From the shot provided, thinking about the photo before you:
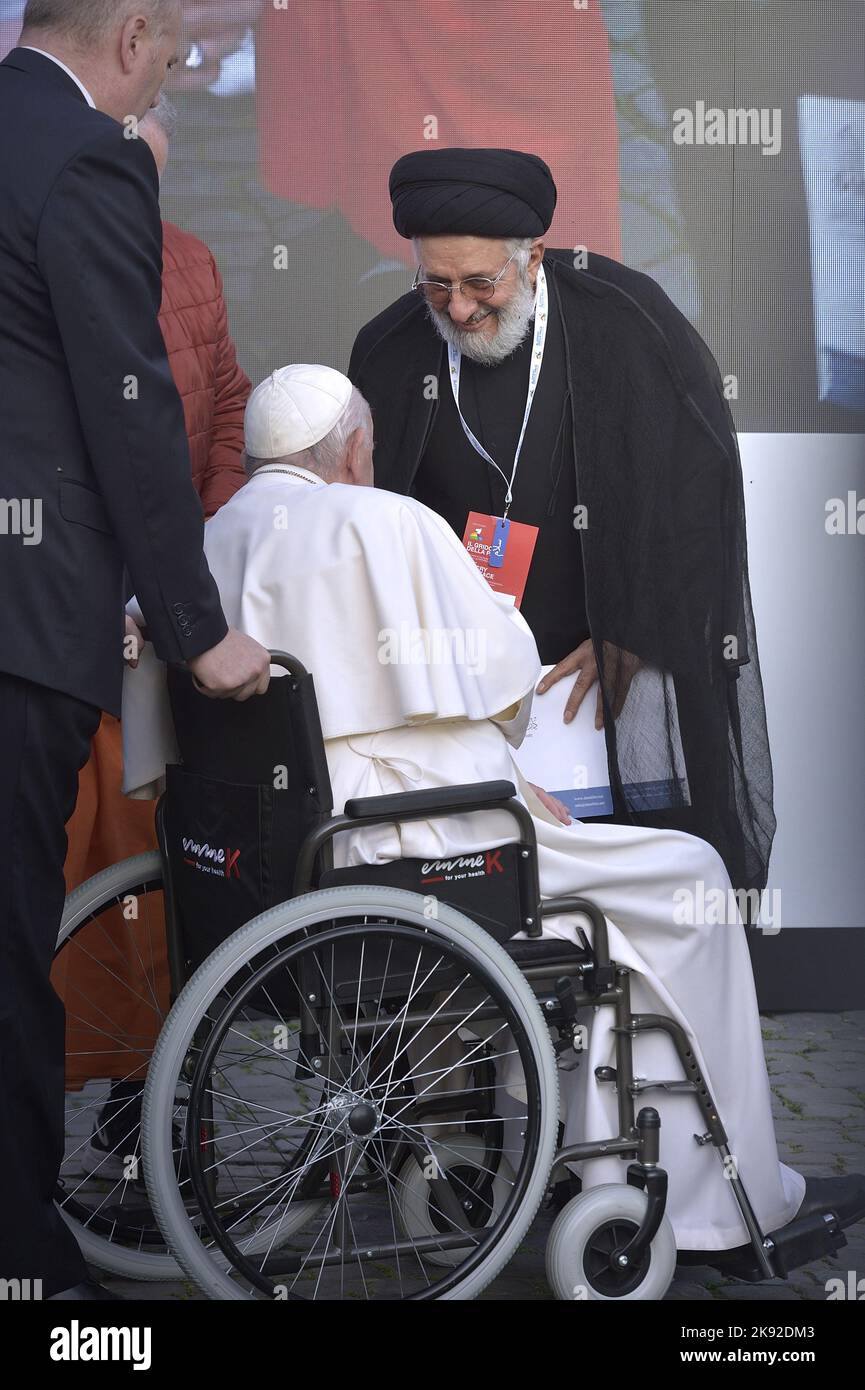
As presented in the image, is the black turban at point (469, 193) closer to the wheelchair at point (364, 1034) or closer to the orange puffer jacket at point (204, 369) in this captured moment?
the orange puffer jacket at point (204, 369)

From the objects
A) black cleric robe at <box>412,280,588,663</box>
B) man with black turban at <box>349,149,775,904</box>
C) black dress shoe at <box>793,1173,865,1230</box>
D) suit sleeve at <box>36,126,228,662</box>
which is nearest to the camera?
suit sleeve at <box>36,126,228,662</box>

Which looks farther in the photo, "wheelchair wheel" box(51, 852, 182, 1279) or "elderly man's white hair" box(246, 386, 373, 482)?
"wheelchair wheel" box(51, 852, 182, 1279)

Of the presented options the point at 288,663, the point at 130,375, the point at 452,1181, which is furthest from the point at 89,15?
the point at 452,1181

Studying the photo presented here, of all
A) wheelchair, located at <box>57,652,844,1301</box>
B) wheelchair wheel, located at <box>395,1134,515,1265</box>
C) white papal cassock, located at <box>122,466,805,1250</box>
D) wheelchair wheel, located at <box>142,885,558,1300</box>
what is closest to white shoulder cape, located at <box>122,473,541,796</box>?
white papal cassock, located at <box>122,466,805,1250</box>

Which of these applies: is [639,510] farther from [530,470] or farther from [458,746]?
[458,746]

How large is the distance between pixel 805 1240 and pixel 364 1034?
2.93 ft

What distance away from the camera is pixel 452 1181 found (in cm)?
303

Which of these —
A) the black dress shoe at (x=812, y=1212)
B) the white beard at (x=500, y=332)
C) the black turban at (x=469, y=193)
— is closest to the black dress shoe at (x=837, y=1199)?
the black dress shoe at (x=812, y=1212)

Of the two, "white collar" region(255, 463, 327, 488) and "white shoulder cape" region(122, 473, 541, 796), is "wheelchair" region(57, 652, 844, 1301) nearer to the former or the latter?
"white shoulder cape" region(122, 473, 541, 796)

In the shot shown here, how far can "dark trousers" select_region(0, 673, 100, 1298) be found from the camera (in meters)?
2.42

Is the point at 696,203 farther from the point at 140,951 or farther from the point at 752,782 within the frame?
the point at 140,951

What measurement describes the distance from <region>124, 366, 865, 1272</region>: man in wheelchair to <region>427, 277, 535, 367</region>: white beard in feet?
2.46

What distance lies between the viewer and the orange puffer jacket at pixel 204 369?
367 centimetres

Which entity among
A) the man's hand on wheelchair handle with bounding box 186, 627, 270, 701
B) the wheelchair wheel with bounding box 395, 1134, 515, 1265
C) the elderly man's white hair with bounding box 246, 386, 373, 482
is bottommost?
the wheelchair wheel with bounding box 395, 1134, 515, 1265
